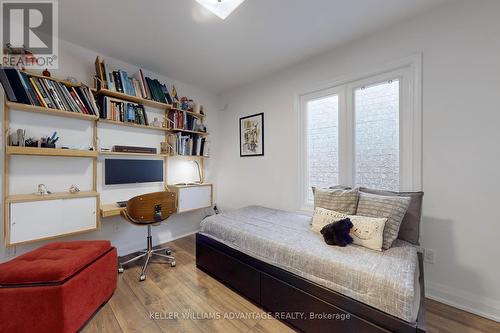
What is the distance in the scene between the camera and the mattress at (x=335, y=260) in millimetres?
1094

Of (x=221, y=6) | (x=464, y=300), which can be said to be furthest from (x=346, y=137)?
(x=221, y=6)

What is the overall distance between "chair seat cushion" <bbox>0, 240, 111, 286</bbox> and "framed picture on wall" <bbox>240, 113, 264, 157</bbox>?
2.30 metres

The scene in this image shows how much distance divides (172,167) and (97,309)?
1956 millimetres

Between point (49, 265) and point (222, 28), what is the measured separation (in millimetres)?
2485

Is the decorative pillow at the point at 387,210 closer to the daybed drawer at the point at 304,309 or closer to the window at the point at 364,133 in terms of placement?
the window at the point at 364,133

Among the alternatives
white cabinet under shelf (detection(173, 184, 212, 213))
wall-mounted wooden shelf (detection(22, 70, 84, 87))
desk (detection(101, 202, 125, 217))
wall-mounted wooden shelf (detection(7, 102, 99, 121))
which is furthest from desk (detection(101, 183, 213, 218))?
wall-mounted wooden shelf (detection(22, 70, 84, 87))

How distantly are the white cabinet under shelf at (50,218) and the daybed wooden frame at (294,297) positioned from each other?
4.11 ft

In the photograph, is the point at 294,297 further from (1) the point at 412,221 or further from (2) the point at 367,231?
(1) the point at 412,221

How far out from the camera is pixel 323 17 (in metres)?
1.88

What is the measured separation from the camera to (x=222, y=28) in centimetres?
204

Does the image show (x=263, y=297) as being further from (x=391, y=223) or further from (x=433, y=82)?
(x=433, y=82)

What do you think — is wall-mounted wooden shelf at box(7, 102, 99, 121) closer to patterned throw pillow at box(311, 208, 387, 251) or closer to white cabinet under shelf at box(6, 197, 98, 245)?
white cabinet under shelf at box(6, 197, 98, 245)

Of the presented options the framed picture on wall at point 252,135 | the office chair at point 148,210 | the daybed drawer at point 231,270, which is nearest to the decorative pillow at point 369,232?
the daybed drawer at point 231,270

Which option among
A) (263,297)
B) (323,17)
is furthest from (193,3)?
(263,297)
